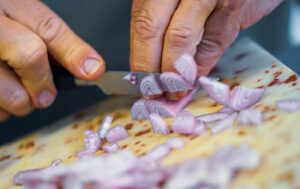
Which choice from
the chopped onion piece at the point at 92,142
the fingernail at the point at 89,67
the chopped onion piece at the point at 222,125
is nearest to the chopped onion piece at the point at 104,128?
the chopped onion piece at the point at 92,142

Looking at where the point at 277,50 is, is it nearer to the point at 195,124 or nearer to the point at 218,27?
the point at 218,27

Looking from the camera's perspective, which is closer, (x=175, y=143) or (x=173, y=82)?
(x=175, y=143)

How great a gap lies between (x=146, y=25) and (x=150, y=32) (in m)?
0.04

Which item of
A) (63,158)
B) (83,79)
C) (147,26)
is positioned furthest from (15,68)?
(147,26)

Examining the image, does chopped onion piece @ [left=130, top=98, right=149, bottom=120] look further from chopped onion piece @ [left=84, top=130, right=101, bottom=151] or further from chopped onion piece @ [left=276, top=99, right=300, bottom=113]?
chopped onion piece @ [left=276, top=99, right=300, bottom=113]

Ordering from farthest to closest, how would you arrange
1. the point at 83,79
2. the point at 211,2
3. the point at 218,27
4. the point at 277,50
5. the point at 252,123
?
the point at 277,50
the point at 83,79
the point at 218,27
the point at 211,2
the point at 252,123

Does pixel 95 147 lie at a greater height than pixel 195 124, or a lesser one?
lesser

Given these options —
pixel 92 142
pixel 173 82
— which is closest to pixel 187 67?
pixel 173 82

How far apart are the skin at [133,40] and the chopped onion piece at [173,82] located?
0.07 metres

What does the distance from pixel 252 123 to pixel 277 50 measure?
1976 mm

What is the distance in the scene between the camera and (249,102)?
130 centimetres

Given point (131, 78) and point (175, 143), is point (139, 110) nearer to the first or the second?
point (131, 78)

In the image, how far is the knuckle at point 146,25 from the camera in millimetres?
1412

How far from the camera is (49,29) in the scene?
1.57m
